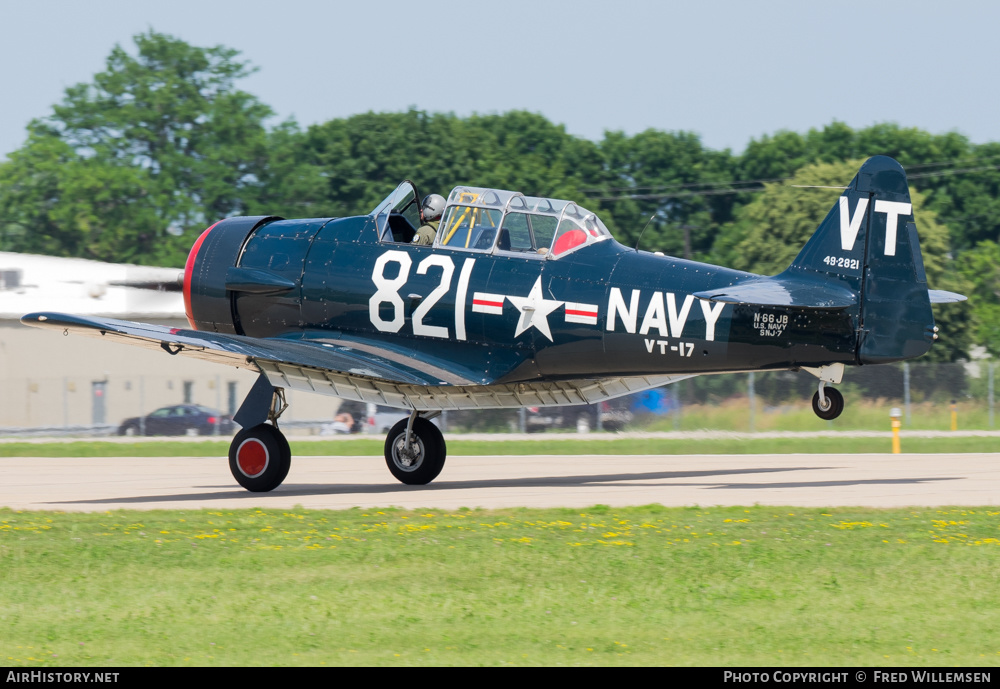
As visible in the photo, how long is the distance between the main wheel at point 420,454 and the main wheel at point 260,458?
68.0 inches

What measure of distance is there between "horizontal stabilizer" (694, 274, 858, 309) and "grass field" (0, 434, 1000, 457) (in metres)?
10.8

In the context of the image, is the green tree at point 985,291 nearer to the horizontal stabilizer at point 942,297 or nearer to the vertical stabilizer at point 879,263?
the horizontal stabilizer at point 942,297

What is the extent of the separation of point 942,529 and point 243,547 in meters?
6.77

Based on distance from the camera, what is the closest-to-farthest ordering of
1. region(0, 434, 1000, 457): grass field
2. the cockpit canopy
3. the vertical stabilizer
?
1. the vertical stabilizer
2. the cockpit canopy
3. region(0, 434, 1000, 457): grass field

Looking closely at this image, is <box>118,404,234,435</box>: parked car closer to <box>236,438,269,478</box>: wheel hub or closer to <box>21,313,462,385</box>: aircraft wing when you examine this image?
<box>236,438,269,478</box>: wheel hub

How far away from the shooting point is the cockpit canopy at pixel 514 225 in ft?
58.4

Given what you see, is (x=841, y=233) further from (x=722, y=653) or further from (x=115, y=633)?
(x=115, y=633)

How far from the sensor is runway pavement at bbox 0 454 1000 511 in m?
16.7

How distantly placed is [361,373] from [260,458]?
1943 mm

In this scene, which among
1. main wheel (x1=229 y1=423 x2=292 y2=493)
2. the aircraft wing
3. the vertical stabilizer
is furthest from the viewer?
main wheel (x1=229 y1=423 x2=292 y2=493)

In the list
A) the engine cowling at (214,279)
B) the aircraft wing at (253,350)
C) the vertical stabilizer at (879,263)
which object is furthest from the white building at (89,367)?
the vertical stabilizer at (879,263)

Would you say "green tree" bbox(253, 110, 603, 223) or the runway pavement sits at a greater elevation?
"green tree" bbox(253, 110, 603, 223)

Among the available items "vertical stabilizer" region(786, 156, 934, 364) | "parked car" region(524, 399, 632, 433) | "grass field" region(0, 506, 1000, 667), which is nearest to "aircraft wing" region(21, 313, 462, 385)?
"grass field" region(0, 506, 1000, 667)

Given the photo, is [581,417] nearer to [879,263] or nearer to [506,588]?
[879,263]
